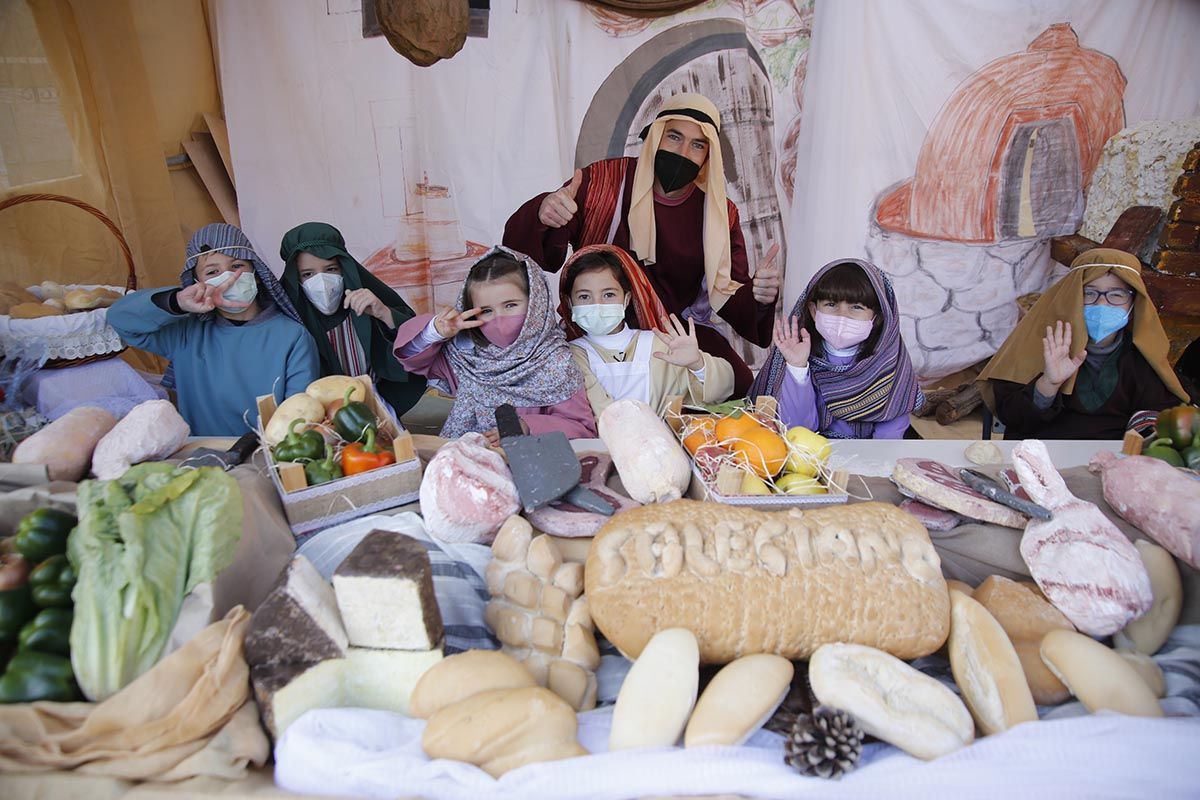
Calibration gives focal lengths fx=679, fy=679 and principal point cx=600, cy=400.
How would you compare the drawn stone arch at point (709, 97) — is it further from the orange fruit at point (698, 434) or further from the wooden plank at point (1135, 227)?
the orange fruit at point (698, 434)

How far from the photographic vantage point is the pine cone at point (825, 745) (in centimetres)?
123

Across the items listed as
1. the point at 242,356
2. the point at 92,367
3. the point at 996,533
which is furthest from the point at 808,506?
the point at 92,367

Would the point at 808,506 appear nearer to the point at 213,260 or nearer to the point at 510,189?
the point at 213,260

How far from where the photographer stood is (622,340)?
3271 millimetres

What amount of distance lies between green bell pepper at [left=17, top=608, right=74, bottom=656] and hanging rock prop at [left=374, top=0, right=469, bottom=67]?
4.70m

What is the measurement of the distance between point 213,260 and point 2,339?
1037 mm

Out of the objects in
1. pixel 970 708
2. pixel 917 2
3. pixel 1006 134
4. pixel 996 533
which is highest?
pixel 917 2

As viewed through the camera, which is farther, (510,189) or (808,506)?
(510,189)

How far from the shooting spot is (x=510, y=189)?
5395mm

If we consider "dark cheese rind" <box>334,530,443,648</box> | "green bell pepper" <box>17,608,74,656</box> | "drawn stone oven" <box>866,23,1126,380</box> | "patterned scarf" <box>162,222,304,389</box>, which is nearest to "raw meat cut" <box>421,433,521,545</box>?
"dark cheese rind" <box>334,530,443,648</box>

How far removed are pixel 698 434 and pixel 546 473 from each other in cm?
55

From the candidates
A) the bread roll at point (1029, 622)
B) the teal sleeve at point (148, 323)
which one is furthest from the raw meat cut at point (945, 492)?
the teal sleeve at point (148, 323)

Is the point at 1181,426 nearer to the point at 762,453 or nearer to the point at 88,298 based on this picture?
the point at 762,453

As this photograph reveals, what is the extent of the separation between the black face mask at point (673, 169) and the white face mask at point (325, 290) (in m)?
1.91
